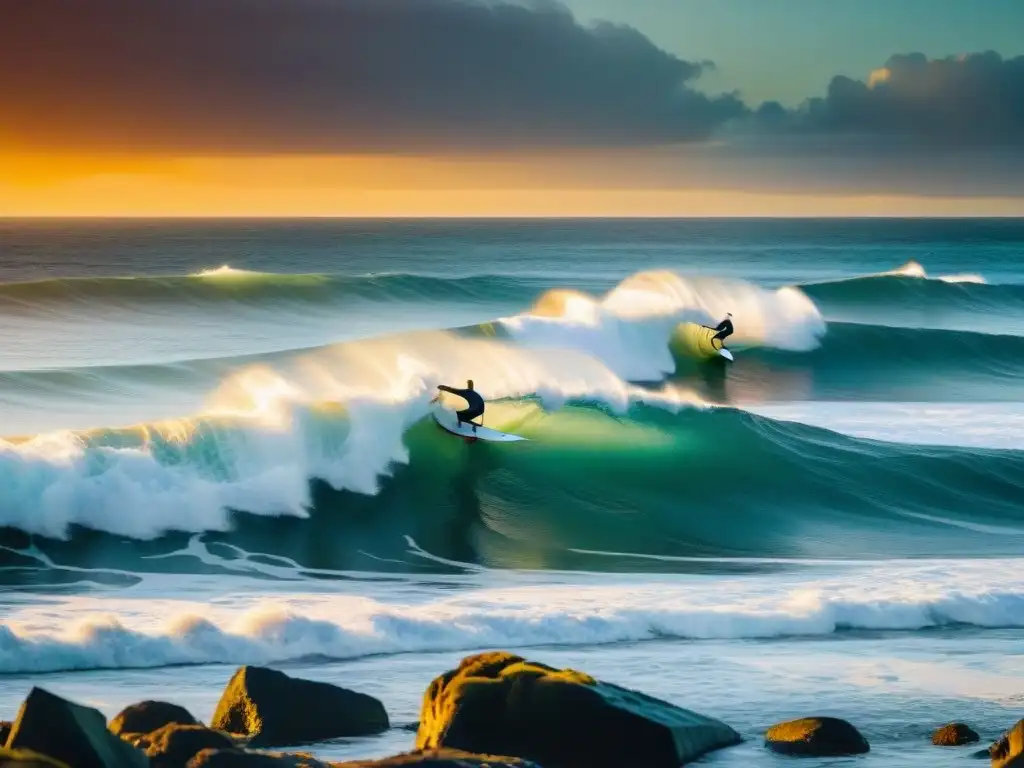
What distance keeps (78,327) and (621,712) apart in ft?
83.8

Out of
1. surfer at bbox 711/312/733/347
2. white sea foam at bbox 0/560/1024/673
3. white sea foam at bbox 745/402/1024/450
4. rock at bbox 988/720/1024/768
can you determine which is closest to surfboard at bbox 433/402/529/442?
A: white sea foam at bbox 0/560/1024/673

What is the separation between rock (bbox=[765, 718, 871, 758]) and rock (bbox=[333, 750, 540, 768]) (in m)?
1.50

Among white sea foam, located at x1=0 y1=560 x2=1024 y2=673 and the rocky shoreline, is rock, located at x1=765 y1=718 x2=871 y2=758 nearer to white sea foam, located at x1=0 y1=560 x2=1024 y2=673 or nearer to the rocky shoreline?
the rocky shoreline

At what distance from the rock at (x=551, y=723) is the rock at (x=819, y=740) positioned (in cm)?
54

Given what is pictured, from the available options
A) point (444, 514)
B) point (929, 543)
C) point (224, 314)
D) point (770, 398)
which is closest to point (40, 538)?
point (444, 514)

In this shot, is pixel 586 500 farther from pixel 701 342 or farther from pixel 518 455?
pixel 701 342

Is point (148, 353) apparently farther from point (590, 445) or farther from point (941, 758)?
point (941, 758)

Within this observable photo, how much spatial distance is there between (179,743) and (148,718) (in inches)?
27.0

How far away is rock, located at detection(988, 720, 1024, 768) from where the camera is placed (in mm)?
5840

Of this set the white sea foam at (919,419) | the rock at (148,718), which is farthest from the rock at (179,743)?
the white sea foam at (919,419)

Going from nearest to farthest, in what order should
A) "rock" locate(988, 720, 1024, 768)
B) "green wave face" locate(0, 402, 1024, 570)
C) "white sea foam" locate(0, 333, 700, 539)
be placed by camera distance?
"rock" locate(988, 720, 1024, 768)
"green wave face" locate(0, 402, 1024, 570)
"white sea foam" locate(0, 333, 700, 539)

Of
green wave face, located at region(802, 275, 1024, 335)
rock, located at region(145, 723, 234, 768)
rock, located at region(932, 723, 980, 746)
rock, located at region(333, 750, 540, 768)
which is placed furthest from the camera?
green wave face, located at region(802, 275, 1024, 335)

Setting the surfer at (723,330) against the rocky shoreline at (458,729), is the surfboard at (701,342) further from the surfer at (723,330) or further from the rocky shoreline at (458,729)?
the rocky shoreline at (458,729)

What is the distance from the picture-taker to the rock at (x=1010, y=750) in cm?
584
